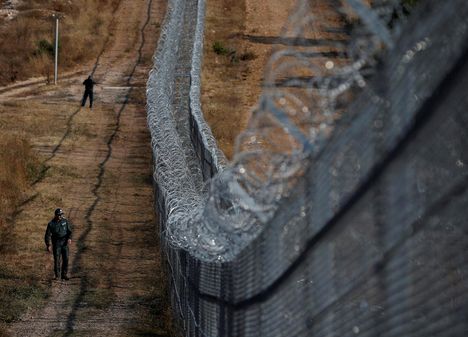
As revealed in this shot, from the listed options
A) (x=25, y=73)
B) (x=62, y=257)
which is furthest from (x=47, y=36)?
(x=62, y=257)

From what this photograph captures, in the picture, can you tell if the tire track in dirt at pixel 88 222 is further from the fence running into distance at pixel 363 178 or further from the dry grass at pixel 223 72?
the fence running into distance at pixel 363 178

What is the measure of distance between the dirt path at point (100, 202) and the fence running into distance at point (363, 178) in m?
7.41

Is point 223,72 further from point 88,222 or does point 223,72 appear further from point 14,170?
point 88,222

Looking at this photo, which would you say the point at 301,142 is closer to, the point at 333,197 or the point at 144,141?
the point at 333,197

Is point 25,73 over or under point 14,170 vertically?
under

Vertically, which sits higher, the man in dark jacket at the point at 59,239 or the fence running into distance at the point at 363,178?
the fence running into distance at the point at 363,178

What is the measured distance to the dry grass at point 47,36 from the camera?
116ft

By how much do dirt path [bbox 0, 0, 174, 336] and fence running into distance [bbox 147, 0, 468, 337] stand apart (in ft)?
24.3

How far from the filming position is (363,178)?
2.42 metres

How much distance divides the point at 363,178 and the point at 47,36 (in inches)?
1485

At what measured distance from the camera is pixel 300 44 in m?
2.99

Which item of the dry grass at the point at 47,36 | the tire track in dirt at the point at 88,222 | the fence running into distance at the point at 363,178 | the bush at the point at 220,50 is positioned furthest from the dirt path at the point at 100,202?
the fence running into distance at the point at 363,178

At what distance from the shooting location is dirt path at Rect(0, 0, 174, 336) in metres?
11.4

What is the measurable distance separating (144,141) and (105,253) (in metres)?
10.0
